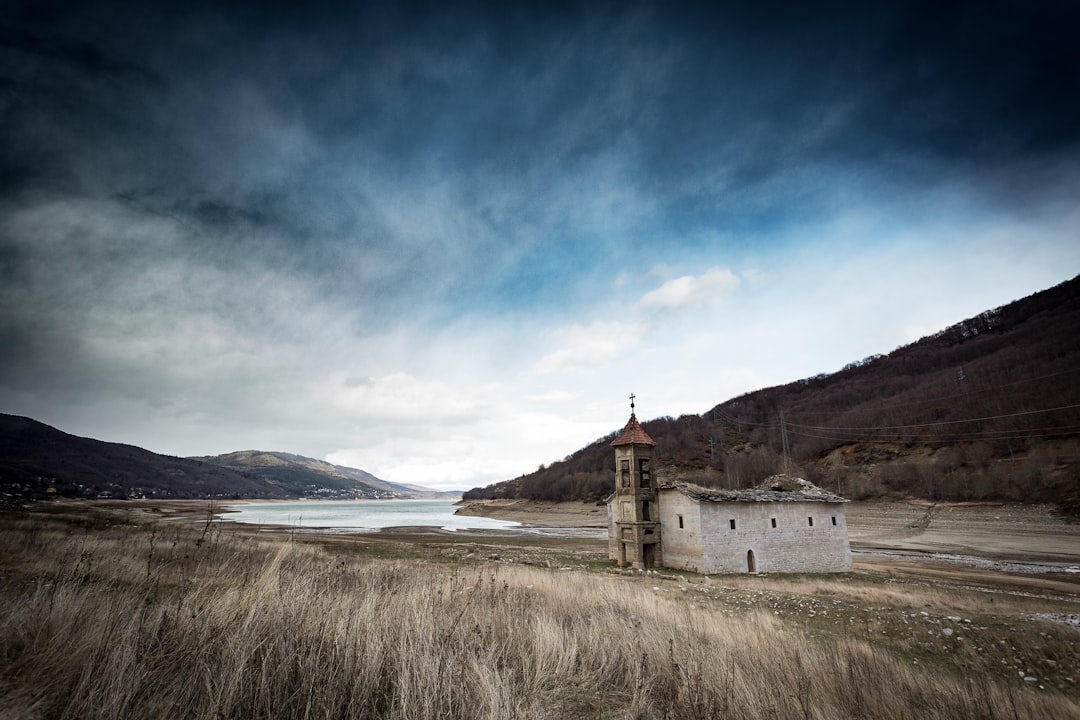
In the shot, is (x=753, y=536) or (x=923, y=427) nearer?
(x=753, y=536)

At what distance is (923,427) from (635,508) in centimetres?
7705

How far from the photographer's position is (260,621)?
14.2 ft

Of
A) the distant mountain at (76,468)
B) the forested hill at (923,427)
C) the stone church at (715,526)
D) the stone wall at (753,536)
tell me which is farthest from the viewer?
the distant mountain at (76,468)

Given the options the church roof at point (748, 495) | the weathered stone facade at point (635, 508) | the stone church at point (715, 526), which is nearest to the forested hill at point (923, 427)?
Answer: the church roof at point (748, 495)

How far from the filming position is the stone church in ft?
93.2

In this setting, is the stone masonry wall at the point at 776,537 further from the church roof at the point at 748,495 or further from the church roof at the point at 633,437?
the church roof at the point at 633,437

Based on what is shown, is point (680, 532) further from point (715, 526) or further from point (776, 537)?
point (776, 537)

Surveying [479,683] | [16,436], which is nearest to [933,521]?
[479,683]

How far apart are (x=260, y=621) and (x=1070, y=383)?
4101 inches

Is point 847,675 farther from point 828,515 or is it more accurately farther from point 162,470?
point 162,470

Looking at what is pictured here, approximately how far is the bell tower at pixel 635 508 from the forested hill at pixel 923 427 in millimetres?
46647

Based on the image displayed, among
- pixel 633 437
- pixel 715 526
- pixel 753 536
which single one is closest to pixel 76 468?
pixel 633 437

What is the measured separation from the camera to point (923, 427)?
3103 inches

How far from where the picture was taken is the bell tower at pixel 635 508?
98.7 ft
